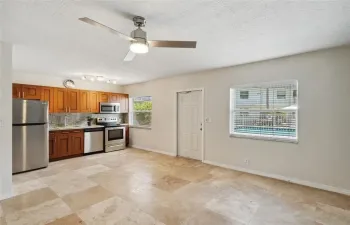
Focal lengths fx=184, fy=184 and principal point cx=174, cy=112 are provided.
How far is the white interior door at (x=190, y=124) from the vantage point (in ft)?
16.7

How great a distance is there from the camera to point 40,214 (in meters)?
2.41

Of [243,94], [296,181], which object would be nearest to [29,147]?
[243,94]

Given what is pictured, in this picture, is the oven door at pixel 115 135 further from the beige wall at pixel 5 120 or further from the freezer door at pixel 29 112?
the beige wall at pixel 5 120

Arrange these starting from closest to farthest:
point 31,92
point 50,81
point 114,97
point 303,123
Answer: point 303,123
point 31,92
point 50,81
point 114,97

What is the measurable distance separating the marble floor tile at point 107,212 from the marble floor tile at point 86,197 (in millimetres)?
129

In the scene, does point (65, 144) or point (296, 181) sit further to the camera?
point (65, 144)

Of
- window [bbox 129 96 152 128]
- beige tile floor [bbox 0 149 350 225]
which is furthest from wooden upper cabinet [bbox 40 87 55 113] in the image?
window [bbox 129 96 152 128]

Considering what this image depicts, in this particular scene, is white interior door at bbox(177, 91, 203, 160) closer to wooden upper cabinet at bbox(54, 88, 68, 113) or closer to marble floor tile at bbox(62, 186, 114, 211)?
marble floor tile at bbox(62, 186, 114, 211)

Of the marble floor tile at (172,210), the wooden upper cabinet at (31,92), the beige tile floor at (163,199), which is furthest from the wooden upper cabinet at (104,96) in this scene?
the marble floor tile at (172,210)

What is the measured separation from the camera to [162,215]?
2402 mm

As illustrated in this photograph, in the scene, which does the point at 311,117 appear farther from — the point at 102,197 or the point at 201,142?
the point at 102,197

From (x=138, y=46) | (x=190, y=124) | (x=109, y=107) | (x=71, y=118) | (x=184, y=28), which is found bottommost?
(x=190, y=124)

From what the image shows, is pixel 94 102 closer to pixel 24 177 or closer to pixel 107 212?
pixel 24 177

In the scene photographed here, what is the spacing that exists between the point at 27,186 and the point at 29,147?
123cm
